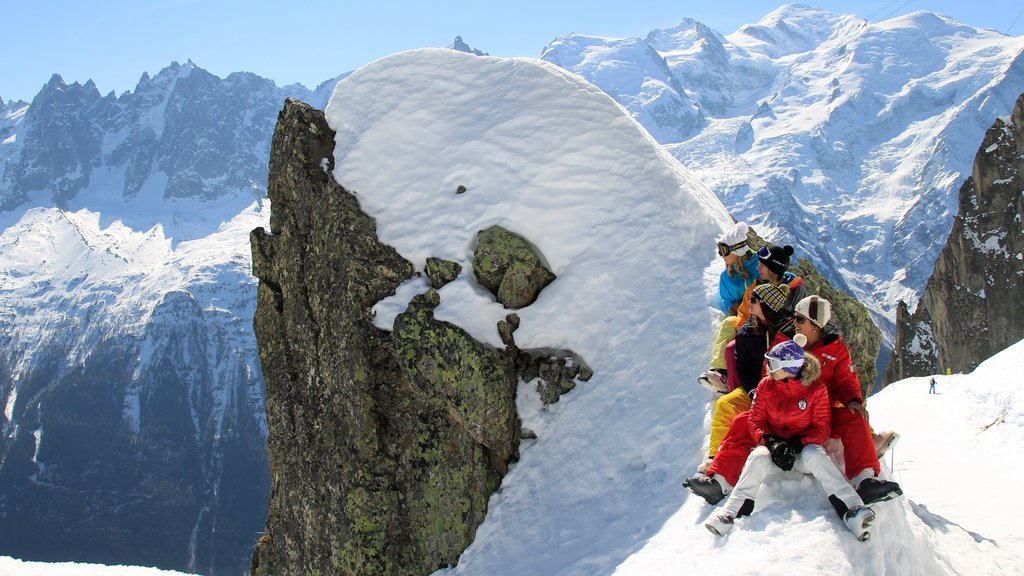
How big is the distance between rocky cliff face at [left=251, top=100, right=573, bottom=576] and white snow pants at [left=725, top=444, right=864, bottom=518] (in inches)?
243

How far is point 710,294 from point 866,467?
6.18 m

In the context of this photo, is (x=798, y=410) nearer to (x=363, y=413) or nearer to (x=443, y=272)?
(x=443, y=272)

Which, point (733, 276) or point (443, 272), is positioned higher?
point (443, 272)

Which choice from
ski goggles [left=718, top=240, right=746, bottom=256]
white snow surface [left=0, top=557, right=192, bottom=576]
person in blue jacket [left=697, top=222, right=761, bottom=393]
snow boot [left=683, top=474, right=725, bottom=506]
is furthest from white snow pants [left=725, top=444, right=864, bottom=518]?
white snow surface [left=0, top=557, right=192, bottom=576]

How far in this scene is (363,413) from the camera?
640 inches

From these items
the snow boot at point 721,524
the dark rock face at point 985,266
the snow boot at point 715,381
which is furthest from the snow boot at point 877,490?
the dark rock face at point 985,266

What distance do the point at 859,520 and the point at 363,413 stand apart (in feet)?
32.3

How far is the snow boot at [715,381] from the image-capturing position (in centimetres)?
1269

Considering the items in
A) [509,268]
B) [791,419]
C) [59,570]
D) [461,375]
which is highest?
[509,268]

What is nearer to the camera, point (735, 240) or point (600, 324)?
point (735, 240)

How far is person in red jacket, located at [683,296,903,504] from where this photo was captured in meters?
9.96

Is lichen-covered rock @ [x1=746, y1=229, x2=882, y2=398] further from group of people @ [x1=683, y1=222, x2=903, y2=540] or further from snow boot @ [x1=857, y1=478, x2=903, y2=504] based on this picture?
snow boot @ [x1=857, y1=478, x2=903, y2=504]

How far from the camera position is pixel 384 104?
21031 mm

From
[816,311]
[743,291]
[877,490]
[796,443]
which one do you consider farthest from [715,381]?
[877,490]
